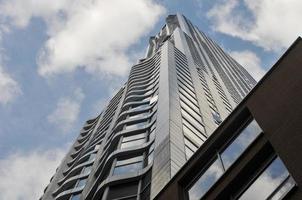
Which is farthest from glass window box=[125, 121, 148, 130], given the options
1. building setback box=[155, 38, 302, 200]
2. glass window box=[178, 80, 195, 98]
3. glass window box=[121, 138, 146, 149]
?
building setback box=[155, 38, 302, 200]

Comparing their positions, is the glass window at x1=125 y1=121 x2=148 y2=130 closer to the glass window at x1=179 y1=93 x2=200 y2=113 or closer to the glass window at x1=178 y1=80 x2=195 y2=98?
the glass window at x1=179 y1=93 x2=200 y2=113

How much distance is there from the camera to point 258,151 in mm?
13172

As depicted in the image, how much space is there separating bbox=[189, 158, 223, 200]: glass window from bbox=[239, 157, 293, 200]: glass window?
5.52 feet

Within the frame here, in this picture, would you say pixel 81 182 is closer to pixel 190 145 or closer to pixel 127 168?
pixel 127 168

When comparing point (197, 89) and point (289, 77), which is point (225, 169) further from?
point (197, 89)

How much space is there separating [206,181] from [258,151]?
101 inches

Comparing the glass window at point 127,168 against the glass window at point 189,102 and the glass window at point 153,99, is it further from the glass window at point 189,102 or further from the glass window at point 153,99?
the glass window at point 189,102

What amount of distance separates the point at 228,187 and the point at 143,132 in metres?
20.1

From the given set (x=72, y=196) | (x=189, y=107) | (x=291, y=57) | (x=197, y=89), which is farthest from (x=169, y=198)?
(x=197, y=89)

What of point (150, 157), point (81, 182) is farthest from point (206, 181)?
point (81, 182)

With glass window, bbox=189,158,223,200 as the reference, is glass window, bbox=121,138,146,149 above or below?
above

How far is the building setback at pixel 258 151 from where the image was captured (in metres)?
11.9

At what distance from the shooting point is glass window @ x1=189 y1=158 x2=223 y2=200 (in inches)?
577

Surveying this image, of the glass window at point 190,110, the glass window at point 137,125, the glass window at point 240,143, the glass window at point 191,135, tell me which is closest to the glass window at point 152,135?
the glass window at point 191,135
